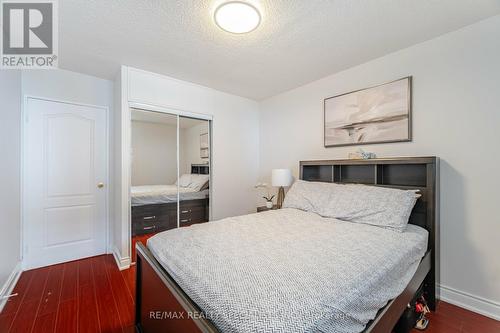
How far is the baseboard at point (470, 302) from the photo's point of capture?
179cm

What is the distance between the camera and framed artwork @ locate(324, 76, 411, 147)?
2.28m

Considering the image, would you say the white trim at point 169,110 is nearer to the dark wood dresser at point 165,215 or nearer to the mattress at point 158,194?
the mattress at point 158,194

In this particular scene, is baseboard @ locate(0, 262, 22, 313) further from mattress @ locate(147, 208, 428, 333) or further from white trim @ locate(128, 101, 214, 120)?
white trim @ locate(128, 101, 214, 120)

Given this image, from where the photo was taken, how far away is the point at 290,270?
1.11 meters

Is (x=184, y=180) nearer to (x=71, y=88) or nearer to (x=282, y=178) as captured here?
(x=282, y=178)

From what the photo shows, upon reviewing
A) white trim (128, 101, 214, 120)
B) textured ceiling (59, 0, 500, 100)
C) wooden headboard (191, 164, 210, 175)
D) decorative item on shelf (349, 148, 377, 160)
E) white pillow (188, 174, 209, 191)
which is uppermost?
textured ceiling (59, 0, 500, 100)

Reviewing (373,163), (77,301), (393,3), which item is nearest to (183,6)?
(393,3)

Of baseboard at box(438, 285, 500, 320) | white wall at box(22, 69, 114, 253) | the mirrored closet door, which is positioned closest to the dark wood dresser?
the mirrored closet door

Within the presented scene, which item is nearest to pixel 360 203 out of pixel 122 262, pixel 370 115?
pixel 370 115

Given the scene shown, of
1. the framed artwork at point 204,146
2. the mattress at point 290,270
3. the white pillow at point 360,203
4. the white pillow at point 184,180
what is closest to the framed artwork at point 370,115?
the white pillow at point 360,203

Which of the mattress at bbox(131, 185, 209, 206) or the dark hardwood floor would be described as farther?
the mattress at bbox(131, 185, 209, 206)

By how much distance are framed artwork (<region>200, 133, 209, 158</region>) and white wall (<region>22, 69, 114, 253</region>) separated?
1.27m

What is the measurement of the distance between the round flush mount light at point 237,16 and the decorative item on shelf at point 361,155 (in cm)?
176

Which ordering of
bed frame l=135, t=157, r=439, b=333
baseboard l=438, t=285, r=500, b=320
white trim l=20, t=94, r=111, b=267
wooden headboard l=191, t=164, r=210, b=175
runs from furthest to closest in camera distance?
wooden headboard l=191, t=164, r=210, b=175, white trim l=20, t=94, r=111, b=267, baseboard l=438, t=285, r=500, b=320, bed frame l=135, t=157, r=439, b=333
